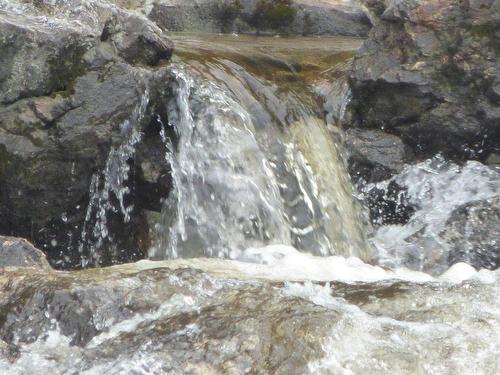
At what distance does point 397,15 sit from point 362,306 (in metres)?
4.10

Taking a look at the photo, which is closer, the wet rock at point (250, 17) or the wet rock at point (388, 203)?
the wet rock at point (388, 203)

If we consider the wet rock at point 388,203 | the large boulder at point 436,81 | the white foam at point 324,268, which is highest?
the large boulder at point 436,81

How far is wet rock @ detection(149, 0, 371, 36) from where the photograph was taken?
456 inches

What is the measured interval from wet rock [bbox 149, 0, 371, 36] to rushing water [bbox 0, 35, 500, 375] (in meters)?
1.44

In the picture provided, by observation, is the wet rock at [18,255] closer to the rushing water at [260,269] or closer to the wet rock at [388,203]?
the rushing water at [260,269]

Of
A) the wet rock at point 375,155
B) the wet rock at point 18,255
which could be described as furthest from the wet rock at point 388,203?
the wet rock at point 18,255

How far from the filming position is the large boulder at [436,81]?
23.7ft

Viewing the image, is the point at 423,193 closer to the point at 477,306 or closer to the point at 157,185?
the point at 157,185

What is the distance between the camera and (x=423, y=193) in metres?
7.27

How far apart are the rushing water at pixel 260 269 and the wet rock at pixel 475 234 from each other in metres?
0.18

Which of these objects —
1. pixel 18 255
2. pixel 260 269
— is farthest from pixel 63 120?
pixel 260 269

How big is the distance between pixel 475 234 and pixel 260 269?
207 cm

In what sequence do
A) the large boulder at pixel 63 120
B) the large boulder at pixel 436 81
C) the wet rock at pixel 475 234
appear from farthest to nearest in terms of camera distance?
the large boulder at pixel 436 81
the wet rock at pixel 475 234
the large boulder at pixel 63 120

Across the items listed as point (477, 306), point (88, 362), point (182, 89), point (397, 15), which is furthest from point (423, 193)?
point (88, 362)
